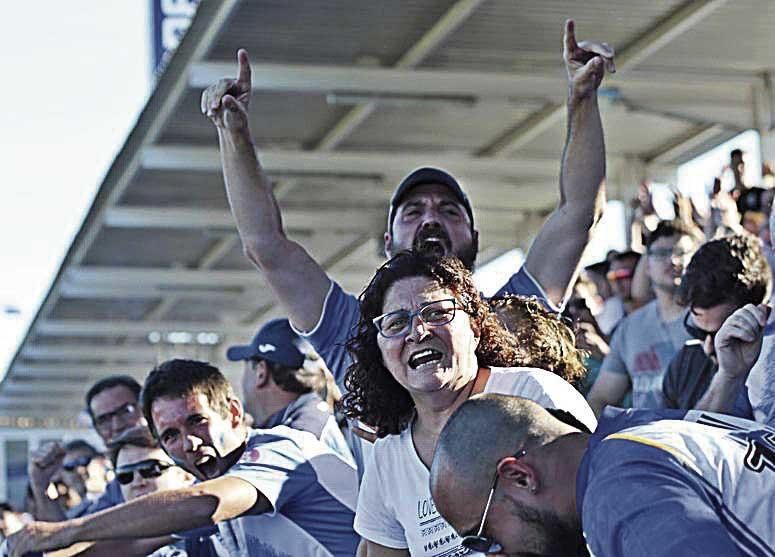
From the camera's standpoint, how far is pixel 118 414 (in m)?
8.42

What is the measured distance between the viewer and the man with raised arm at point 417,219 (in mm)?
5266

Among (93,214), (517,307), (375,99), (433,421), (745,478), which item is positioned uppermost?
(93,214)

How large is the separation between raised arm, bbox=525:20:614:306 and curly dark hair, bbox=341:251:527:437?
966mm

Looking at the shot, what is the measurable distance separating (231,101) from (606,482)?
3230 millimetres

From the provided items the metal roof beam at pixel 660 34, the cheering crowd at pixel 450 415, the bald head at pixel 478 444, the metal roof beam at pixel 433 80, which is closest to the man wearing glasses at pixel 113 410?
the cheering crowd at pixel 450 415

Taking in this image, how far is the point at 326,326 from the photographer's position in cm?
530

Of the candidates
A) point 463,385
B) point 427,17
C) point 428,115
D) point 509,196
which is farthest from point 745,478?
point 509,196

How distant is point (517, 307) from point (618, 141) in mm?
15022

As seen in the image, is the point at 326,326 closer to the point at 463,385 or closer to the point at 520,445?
the point at 463,385

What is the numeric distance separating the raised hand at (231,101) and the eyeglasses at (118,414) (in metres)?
3.00

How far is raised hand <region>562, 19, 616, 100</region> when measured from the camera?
5496mm

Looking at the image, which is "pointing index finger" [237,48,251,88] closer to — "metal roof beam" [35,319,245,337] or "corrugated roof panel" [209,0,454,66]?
"corrugated roof panel" [209,0,454,66]

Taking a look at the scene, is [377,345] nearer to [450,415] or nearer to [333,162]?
[450,415]

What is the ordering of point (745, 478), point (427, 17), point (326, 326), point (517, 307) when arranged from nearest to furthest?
point (745, 478), point (517, 307), point (326, 326), point (427, 17)
